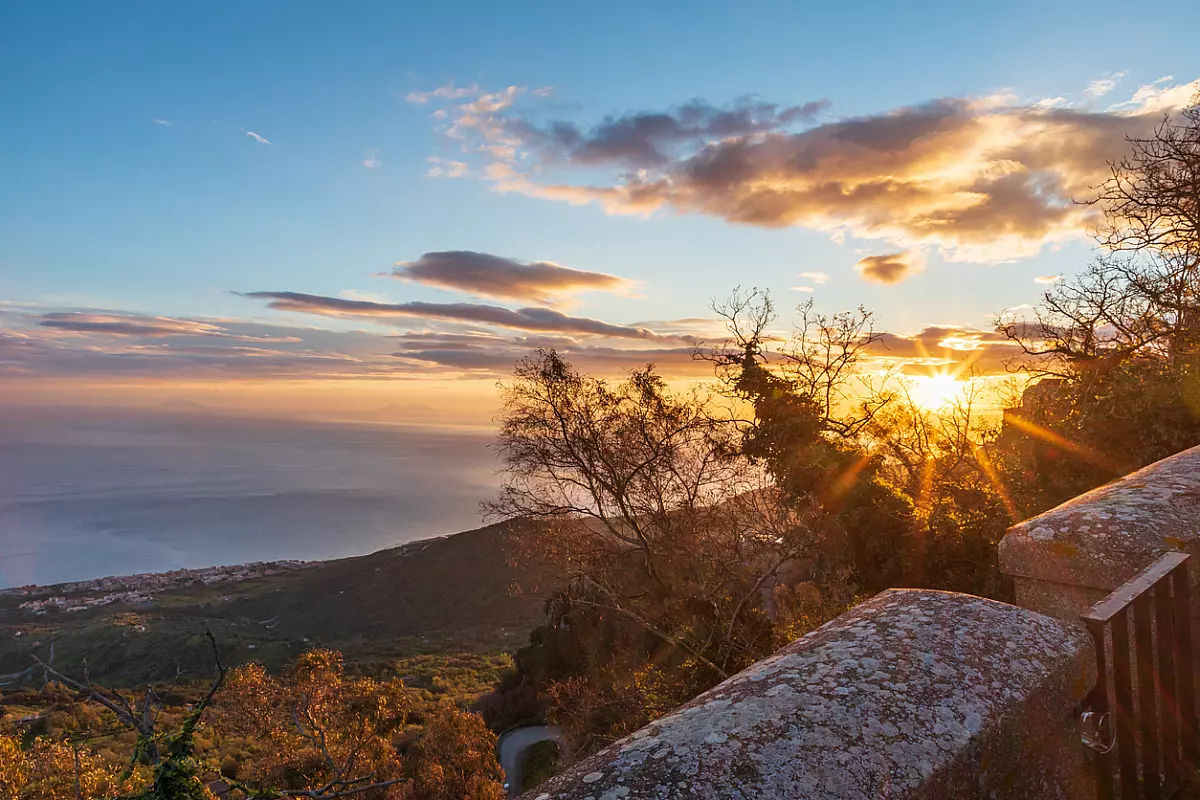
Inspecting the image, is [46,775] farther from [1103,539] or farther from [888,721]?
[1103,539]

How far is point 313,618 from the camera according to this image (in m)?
76.6

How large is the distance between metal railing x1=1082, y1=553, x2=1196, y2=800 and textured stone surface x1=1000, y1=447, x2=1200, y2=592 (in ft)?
0.94

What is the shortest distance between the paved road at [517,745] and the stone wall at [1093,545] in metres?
21.1

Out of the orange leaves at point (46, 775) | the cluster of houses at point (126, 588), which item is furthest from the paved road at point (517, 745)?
the cluster of houses at point (126, 588)

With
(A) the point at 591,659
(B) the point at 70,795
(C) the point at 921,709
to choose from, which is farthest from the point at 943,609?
(A) the point at 591,659

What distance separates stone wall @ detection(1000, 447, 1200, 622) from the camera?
2.76 meters

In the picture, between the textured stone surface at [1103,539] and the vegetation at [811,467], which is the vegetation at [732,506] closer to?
the vegetation at [811,467]

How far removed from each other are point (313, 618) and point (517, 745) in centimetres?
6022

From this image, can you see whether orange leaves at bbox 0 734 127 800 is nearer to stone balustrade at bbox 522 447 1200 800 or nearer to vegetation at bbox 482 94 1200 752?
vegetation at bbox 482 94 1200 752

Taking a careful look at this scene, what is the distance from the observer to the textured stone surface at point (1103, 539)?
2.76 metres

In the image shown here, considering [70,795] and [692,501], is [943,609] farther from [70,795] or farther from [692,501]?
[70,795]

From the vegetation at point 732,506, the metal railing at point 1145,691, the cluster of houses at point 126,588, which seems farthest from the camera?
the cluster of houses at point 126,588

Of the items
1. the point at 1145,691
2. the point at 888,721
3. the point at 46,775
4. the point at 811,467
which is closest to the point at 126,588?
the point at 46,775

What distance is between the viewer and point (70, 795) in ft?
52.4
